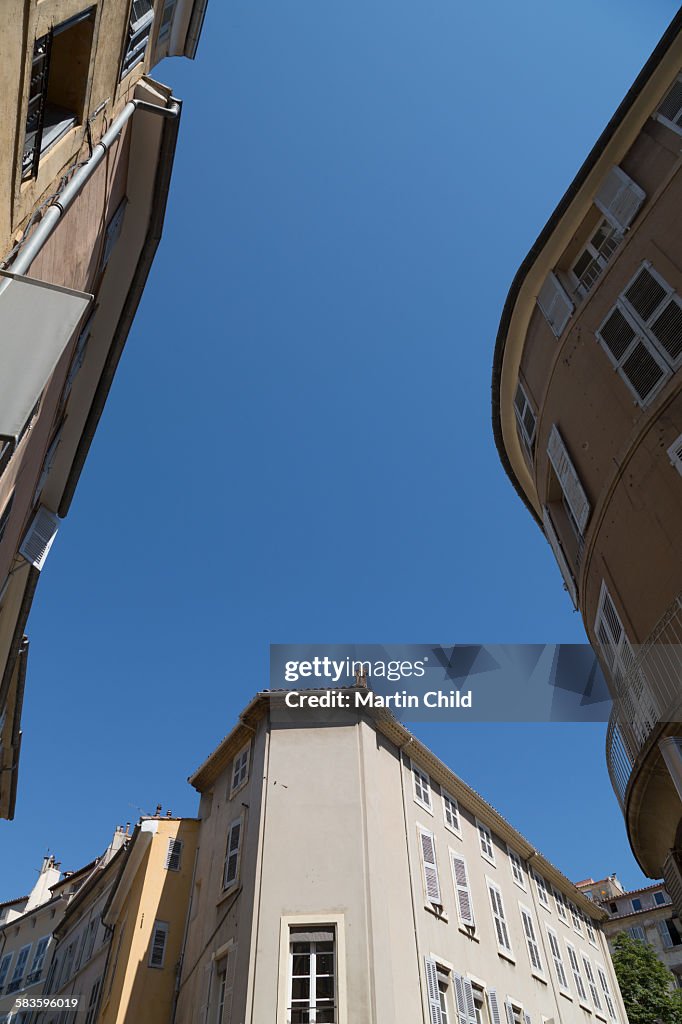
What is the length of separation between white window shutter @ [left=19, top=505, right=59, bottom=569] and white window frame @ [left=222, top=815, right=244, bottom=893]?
355 inches

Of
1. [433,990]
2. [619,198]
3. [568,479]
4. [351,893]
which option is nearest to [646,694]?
[568,479]

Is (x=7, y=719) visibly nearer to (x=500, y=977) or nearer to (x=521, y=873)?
(x=500, y=977)

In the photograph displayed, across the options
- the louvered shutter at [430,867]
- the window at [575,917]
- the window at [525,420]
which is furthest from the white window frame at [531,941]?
the window at [525,420]

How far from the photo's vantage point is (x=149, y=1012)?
15945mm

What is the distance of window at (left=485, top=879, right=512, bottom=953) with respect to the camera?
1895cm

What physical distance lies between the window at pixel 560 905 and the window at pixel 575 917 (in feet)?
1.87

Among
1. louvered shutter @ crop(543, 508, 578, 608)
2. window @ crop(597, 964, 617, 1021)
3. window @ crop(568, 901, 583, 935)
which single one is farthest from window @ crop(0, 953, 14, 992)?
louvered shutter @ crop(543, 508, 578, 608)

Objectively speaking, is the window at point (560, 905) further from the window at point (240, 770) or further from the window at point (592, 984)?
the window at point (240, 770)

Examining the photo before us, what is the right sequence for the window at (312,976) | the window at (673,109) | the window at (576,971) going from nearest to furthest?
1. the window at (673,109)
2. the window at (312,976)
3. the window at (576,971)

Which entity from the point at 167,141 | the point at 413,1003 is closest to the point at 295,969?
the point at 413,1003

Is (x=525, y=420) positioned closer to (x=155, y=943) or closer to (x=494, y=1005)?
(x=494, y=1005)

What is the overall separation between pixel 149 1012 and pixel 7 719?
335 inches

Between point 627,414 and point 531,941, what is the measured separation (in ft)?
64.1

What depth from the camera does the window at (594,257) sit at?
10.3m
